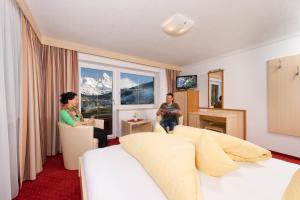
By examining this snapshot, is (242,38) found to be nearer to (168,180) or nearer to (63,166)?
(168,180)

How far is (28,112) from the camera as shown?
2018mm

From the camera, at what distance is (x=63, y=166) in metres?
2.39

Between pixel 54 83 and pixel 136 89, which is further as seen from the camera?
pixel 136 89

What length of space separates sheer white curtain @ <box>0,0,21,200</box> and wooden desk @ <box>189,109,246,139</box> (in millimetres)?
3518

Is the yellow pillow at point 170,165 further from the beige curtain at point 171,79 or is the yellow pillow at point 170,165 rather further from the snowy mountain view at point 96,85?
the beige curtain at point 171,79

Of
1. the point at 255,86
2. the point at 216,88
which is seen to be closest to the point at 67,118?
the point at 216,88

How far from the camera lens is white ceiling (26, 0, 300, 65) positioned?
1.85 metres

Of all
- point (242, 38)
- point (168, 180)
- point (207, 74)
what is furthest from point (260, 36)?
point (168, 180)

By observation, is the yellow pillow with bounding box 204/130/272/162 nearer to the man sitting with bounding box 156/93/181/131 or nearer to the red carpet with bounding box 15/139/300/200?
the red carpet with bounding box 15/139/300/200

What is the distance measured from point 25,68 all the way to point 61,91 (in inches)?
43.1

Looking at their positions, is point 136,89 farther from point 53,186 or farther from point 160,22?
point 53,186

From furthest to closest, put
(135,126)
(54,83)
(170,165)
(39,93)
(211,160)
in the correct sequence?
(135,126), (54,83), (39,93), (211,160), (170,165)

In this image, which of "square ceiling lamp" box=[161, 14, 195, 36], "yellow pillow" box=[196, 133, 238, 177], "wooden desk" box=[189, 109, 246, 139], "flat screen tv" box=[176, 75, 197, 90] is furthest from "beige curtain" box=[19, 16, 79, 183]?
"wooden desk" box=[189, 109, 246, 139]

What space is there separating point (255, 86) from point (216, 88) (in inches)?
36.5
